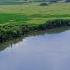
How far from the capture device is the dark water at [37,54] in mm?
19531

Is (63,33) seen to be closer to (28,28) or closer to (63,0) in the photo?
(28,28)

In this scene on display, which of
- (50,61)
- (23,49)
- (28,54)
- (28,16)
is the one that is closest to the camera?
(50,61)

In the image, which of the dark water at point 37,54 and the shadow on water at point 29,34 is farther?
the shadow on water at point 29,34

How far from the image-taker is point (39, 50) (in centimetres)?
2391

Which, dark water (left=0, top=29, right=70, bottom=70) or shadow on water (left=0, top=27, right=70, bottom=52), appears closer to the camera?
dark water (left=0, top=29, right=70, bottom=70)

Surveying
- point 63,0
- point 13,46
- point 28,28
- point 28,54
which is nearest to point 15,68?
point 28,54

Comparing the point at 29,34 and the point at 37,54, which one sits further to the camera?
the point at 29,34

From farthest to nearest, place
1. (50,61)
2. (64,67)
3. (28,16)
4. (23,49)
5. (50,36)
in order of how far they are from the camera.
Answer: (28,16) < (50,36) < (23,49) < (50,61) < (64,67)

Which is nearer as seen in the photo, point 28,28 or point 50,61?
point 50,61

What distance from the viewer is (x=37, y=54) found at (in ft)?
73.9

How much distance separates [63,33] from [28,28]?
406 cm

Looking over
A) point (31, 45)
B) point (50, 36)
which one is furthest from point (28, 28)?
point (31, 45)

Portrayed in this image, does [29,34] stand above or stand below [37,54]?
below

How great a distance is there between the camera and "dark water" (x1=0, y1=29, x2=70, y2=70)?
64.1ft
